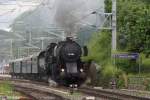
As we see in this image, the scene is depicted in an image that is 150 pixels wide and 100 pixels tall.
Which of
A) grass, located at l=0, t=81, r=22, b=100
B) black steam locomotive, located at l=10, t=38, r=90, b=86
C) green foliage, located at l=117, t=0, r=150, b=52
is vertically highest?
green foliage, located at l=117, t=0, r=150, b=52

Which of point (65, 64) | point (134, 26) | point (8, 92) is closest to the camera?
point (8, 92)

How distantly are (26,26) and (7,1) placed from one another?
38.1 ft

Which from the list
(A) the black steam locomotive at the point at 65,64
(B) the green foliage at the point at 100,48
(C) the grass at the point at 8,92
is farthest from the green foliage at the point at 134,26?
(C) the grass at the point at 8,92

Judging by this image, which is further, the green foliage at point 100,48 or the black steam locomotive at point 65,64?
the green foliage at point 100,48

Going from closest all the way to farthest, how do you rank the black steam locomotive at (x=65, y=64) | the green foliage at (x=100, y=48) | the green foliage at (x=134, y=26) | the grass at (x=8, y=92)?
1. the grass at (x=8, y=92)
2. the black steam locomotive at (x=65, y=64)
3. the green foliage at (x=100, y=48)
4. the green foliage at (x=134, y=26)

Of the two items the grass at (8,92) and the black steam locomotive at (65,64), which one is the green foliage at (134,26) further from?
the grass at (8,92)

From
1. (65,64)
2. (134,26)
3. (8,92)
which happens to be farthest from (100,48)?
(8,92)

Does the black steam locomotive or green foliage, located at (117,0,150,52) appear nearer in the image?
the black steam locomotive

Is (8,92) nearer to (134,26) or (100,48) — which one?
(100,48)

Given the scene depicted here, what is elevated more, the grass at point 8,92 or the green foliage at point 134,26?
the green foliage at point 134,26

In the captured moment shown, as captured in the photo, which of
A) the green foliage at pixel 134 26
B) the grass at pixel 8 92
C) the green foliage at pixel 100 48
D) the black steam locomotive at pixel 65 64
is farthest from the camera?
the green foliage at pixel 134 26

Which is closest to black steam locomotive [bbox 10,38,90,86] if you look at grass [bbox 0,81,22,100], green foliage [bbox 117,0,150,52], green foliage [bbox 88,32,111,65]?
grass [bbox 0,81,22,100]

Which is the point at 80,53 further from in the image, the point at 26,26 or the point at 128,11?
the point at 26,26

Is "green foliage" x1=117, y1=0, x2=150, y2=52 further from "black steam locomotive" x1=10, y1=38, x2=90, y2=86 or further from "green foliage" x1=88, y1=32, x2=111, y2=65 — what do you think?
"black steam locomotive" x1=10, y1=38, x2=90, y2=86
